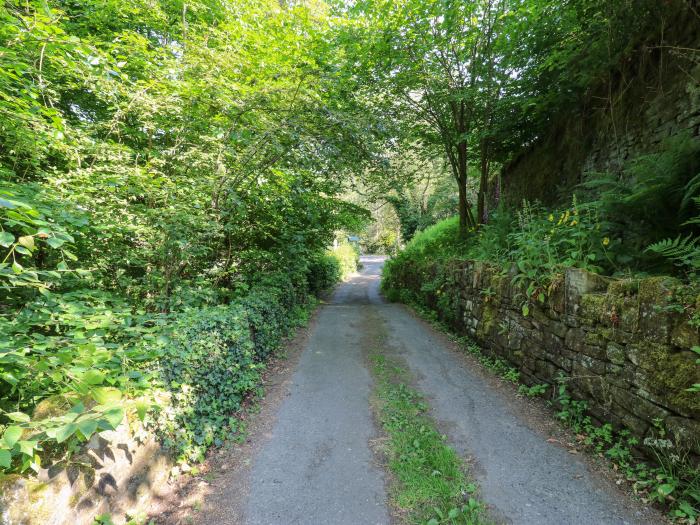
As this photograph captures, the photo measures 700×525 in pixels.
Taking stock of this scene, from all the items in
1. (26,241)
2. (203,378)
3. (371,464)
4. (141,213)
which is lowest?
(371,464)

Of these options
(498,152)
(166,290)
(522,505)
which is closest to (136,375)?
(166,290)

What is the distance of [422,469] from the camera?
2.81 m

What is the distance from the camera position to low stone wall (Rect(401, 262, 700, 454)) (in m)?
2.35

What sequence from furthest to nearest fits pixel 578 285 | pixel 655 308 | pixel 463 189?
pixel 463 189, pixel 578 285, pixel 655 308

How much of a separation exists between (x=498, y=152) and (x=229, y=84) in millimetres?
7270

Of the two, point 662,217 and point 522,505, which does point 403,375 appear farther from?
point 662,217

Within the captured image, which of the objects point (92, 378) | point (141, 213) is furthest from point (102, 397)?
point (141, 213)

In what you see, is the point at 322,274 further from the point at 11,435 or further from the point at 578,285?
the point at 11,435

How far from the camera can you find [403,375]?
189 inches

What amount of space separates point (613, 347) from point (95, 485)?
4206 millimetres

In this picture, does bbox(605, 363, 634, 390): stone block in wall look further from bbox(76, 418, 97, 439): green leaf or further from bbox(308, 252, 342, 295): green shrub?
bbox(308, 252, 342, 295): green shrub

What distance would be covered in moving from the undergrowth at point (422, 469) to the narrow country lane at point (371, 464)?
0.13m

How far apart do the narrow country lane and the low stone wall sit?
1.97 feet

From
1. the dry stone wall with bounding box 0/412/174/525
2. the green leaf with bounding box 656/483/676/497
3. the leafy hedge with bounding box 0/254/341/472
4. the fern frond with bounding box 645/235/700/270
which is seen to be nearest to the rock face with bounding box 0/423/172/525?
the dry stone wall with bounding box 0/412/174/525
